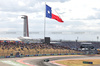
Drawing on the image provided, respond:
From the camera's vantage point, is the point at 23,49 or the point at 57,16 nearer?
the point at 57,16

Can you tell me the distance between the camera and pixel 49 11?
172 feet

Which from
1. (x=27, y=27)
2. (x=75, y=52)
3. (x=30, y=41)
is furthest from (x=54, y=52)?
(x=27, y=27)

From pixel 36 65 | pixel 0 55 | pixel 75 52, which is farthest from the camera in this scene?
pixel 75 52

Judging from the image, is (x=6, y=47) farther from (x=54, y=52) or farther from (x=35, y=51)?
(x=54, y=52)

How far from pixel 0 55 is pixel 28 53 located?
10.5 metres

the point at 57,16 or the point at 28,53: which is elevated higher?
the point at 57,16

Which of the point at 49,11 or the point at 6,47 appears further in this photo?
the point at 6,47

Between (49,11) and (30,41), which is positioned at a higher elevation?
(49,11)

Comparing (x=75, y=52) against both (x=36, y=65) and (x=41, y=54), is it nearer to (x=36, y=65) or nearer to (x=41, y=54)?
(x=41, y=54)

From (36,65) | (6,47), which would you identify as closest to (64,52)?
(6,47)

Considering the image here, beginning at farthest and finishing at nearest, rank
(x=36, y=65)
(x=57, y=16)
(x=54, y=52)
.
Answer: (x=54, y=52) < (x=57, y=16) < (x=36, y=65)

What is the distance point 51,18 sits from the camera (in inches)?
1987

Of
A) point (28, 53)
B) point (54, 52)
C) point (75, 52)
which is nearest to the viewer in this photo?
point (28, 53)

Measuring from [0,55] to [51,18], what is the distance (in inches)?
803
